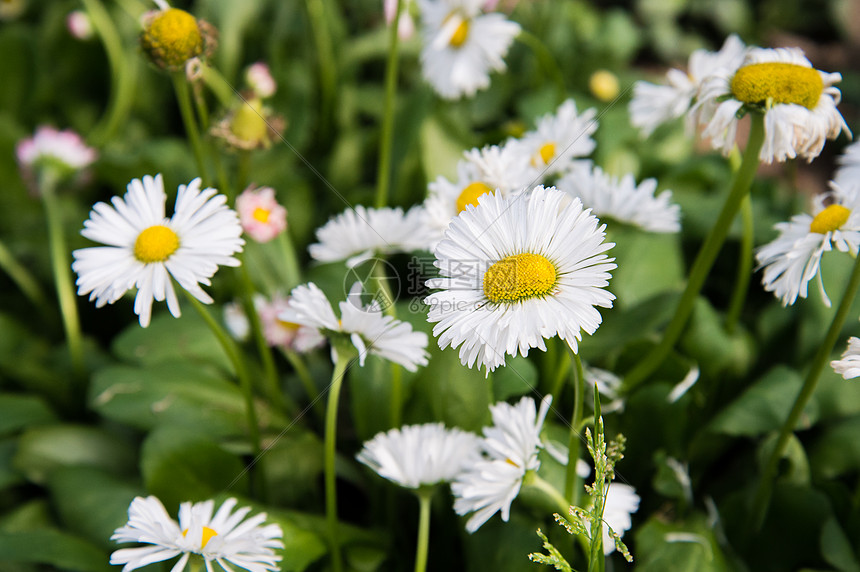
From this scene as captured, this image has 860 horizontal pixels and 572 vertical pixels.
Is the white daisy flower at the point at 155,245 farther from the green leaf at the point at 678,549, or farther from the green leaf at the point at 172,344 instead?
the green leaf at the point at 678,549

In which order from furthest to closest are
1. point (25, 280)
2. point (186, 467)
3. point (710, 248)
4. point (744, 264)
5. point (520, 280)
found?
point (25, 280), point (744, 264), point (186, 467), point (710, 248), point (520, 280)

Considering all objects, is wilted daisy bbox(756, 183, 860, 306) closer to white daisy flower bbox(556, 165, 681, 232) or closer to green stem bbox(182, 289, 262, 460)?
white daisy flower bbox(556, 165, 681, 232)


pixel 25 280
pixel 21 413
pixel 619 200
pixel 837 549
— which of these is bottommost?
pixel 837 549

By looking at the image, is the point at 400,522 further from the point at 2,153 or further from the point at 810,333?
the point at 2,153

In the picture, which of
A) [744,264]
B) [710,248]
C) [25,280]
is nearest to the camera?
[710,248]

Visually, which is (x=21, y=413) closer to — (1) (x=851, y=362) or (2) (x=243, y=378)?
(2) (x=243, y=378)

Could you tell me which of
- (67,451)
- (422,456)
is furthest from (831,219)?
(67,451)

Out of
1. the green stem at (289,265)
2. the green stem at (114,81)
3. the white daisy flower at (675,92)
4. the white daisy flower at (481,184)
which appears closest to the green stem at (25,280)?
the green stem at (114,81)

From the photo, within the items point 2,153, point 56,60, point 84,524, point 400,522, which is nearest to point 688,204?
point 400,522
